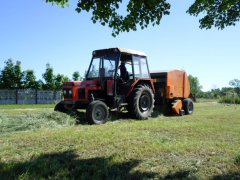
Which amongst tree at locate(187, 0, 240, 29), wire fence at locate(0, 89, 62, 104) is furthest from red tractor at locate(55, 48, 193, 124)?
wire fence at locate(0, 89, 62, 104)

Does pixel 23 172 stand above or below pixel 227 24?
below

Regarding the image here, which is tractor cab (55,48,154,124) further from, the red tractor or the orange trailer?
the orange trailer

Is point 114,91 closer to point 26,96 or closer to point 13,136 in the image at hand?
→ point 13,136

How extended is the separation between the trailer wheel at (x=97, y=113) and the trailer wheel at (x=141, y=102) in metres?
1.50

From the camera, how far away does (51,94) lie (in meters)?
32.1

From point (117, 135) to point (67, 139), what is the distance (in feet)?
3.98

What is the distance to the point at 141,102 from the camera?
37.8 ft

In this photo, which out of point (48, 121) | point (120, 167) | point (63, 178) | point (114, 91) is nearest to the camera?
point (63, 178)

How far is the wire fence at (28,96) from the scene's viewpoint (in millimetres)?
30094

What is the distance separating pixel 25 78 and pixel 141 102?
78.8 ft

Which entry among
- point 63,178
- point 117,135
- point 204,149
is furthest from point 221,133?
point 63,178

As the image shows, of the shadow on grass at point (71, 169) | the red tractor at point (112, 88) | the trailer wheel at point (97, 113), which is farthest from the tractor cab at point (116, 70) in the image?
the shadow on grass at point (71, 169)

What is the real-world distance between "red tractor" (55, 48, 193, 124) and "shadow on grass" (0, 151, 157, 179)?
4.71m

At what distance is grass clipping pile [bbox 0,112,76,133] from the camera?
827 centimetres
